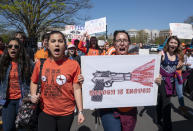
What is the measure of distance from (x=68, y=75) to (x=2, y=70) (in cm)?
120

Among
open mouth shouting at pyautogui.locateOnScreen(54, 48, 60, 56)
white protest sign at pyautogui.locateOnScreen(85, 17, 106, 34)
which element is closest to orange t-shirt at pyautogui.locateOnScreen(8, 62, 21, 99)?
open mouth shouting at pyautogui.locateOnScreen(54, 48, 60, 56)

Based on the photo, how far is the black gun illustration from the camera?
2162 mm

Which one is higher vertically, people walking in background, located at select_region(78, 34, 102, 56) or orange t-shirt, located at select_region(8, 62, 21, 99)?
people walking in background, located at select_region(78, 34, 102, 56)

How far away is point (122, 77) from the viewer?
2221 millimetres

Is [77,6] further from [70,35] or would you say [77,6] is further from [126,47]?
[126,47]

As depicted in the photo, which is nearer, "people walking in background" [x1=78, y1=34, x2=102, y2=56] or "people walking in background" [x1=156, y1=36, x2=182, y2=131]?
"people walking in background" [x1=156, y1=36, x2=182, y2=131]

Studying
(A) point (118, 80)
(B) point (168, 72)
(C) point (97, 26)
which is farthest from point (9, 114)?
(C) point (97, 26)

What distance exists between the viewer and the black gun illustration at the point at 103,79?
2.16 metres

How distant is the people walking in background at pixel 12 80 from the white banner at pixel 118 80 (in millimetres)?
1066

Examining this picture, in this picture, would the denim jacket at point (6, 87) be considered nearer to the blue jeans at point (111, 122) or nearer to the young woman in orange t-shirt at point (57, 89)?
the young woman in orange t-shirt at point (57, 89)

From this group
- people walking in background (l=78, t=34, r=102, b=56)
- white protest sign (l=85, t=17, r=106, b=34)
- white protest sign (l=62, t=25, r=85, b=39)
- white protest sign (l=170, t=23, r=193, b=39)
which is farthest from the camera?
white protest sign (l=62, t=25, r=85, b=39)

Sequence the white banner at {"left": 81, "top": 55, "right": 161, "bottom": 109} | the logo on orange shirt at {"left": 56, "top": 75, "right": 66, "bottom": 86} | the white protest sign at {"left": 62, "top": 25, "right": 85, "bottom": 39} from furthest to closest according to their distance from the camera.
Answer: the white protest sign at {"left": 62, "top": 25, "right": 85, "bottom": 39} → the white banner at {"left": 81, "top": 55, "right": 161, "bottom": 109} → the logo on orange shirt at {"left": 56, "top": 75, "right": 66, "bottom": 86}

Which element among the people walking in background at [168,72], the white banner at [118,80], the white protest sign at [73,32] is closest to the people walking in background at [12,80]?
the white banner at [118,80]

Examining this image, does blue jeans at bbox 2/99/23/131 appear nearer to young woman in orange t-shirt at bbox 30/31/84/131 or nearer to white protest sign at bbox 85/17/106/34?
young woman in orange t-shirt at bbox 30/31/84/131
